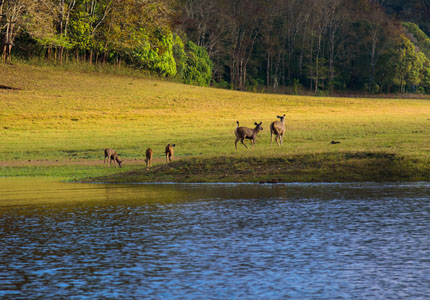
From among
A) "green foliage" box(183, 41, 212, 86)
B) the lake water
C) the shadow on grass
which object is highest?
"green foliage" box(183, 41, 212, 86)

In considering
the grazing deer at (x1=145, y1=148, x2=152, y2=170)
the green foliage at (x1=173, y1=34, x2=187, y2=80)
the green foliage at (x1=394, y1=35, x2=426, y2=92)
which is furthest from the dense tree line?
the grazing deer at (x1=145, y1=148, x2=152, y2=170)

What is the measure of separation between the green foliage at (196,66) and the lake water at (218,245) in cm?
7162

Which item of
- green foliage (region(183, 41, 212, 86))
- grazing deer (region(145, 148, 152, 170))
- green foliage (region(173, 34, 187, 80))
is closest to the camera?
grazing deer (region(145, 148, 152, 170))

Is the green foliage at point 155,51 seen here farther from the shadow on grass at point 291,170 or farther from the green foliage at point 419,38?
the shadow on grass at point 291,170

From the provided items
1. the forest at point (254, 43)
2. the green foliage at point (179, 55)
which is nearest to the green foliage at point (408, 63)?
the forest at point (254, 43)

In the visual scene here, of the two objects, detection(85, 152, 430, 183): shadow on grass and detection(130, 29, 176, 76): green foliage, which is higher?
detection(130, 29, 176, 76): green foliage

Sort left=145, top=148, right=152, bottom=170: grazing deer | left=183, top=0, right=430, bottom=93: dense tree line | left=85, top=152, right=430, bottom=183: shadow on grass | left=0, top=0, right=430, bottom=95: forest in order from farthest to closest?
1. left=183, top=0, right=430, bottom=93: dense tree line
2. left=0, top=0, right=430, bottom=95: forest
3. left=145, top=148, right=152, bottom=170: grazing deer
4. left=85, top=152, right=430, bottom=183: shadow on grass

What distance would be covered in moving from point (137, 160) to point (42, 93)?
111 ft

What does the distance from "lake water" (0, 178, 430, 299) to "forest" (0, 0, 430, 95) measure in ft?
192

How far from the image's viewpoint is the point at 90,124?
50.5 metres

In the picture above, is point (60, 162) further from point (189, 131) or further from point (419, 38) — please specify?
point (419, 38)

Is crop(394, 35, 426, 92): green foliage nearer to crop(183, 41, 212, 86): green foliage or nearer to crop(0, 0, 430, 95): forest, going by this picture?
crop(0, 0, 430, 95): forest

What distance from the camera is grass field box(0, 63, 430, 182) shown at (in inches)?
998

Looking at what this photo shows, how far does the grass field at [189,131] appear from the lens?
25.4m
